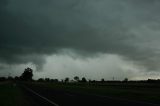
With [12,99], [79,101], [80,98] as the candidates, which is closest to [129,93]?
[80,98]

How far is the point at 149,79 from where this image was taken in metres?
144

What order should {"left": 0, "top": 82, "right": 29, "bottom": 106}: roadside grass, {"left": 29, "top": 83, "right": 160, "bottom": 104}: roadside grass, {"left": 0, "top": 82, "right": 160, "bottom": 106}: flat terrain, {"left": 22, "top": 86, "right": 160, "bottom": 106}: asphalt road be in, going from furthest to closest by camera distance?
{"left": 29, "top": 83, "right": 160, "bottom": 104}: roadside grass < {"left": 0, "top": 82, "right": 29, "bottom": 106}: roadside grass < {"left": 0, "top": 82, "right": 160, "bottom": 106}: flat terrain < {"left": 22, "top": 86, "right": 160, "bottom": 106}: asphalt road

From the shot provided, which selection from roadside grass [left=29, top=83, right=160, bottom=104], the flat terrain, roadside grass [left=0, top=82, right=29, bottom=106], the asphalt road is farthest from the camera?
roadside grass [left=29, top=83, right=160, bottom=104]

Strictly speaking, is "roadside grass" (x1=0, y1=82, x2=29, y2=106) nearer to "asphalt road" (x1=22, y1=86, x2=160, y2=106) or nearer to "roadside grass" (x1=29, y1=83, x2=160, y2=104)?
"asphalt road" (x1=22, y1=86, x2=160, y2=106)

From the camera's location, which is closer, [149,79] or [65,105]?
[65,105]

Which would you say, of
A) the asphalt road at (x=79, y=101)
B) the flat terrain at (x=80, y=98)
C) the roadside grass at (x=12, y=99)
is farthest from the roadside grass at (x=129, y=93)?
the roadside grass at (x=12, y=99)

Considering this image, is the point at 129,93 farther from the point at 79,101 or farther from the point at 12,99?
the point at 79,101

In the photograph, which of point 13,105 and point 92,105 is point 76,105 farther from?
point 13,105

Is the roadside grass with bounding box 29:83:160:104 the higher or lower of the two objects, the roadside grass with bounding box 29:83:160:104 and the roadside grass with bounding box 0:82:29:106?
the higher

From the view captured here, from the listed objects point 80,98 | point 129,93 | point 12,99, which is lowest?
point 12,99

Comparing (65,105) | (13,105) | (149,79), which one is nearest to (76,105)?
(65,105)

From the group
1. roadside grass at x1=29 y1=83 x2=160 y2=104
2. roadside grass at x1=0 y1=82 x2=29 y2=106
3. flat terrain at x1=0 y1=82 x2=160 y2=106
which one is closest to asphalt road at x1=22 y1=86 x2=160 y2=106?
flat terrain at x1=0 y1=82 x2=160 y2=106

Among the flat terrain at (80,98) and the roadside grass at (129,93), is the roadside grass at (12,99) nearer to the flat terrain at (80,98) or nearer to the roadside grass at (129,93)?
the flat terrain at (80,98)

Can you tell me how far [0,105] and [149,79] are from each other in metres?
126
